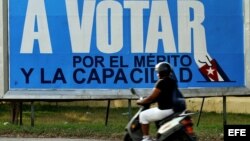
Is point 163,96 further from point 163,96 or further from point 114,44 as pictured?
point 114,44

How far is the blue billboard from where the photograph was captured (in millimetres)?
17250

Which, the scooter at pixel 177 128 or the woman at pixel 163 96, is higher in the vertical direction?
the woman at pixel 163 96

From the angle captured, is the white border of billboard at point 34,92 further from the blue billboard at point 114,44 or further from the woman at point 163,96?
the woman at point 163,96

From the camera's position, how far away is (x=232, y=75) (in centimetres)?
1758

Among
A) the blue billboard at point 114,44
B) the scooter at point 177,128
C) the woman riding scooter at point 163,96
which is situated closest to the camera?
the scooter at point 177,128

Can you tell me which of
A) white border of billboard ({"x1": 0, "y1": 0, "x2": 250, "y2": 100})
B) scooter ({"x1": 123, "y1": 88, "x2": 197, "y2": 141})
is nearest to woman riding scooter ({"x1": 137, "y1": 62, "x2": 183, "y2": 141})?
scooter ({"x1": 123, "y1": 88, "x2": 197, "y2": 141})

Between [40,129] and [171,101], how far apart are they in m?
6.83

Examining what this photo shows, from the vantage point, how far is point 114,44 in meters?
17.3

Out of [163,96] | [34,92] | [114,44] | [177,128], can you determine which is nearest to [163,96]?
[163,96]

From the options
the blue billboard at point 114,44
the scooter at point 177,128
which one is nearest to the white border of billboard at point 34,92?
the blue billboard at point 114,44

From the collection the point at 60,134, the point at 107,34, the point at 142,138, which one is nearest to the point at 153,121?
the point at 142,138

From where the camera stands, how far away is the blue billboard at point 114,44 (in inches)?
679

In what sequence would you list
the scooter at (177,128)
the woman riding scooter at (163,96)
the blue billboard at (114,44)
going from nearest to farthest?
1. the scooter at (177,128)
2. the woman riding scooter at (163,96)
3. the blue billboard at (114,44)

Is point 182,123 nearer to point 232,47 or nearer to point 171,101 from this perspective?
point 171,101
